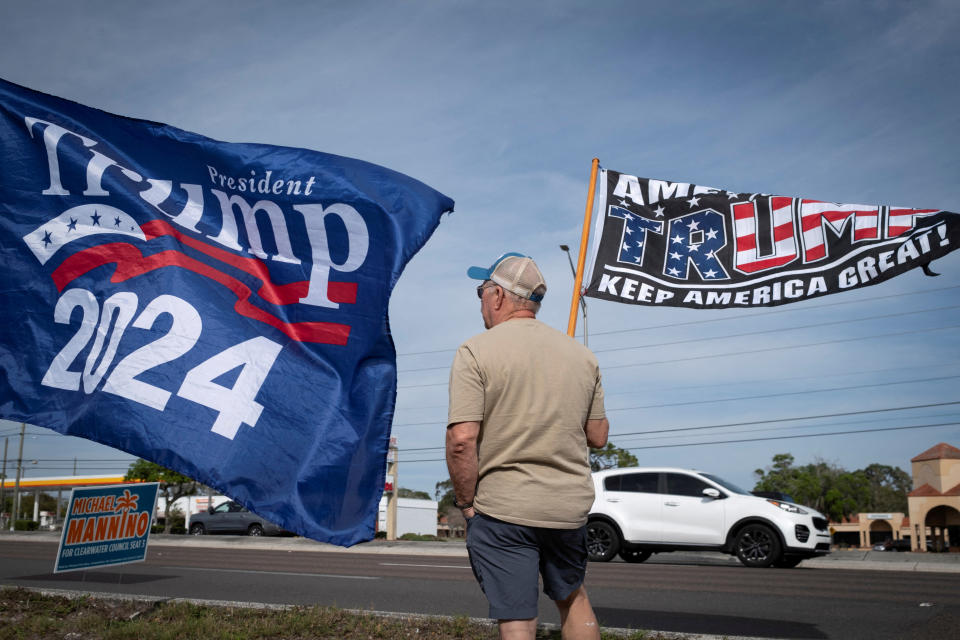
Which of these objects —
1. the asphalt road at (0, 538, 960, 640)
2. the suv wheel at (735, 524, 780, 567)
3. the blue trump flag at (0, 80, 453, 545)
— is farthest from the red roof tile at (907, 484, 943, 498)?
the blue trump flag at (0, 80, 453, 545)

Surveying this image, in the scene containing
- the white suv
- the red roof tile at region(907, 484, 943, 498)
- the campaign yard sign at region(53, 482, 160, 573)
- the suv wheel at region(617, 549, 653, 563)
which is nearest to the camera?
the campaign yard sign at region(53, 482, 160, 573)

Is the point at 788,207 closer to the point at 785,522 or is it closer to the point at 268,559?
the point at 785,522

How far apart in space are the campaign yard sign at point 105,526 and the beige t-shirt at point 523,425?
495cm

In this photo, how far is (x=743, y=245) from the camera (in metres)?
8.32

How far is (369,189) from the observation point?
4934mm

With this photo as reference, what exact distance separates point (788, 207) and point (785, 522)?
8467 millimetres

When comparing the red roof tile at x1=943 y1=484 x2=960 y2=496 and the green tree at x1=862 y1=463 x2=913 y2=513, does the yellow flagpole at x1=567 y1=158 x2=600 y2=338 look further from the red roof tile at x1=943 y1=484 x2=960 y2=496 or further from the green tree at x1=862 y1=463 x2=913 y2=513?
the green tree at x1=862 y1=463 x2=913 y2=513

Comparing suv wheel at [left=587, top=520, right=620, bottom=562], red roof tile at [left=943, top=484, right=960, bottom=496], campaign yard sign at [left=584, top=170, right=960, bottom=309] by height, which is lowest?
suv wheel at [left=587, top=520, right=620, bottom=562]

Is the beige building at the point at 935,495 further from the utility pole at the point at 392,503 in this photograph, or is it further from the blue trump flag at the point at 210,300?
the blue trump flag at the point at 210,300

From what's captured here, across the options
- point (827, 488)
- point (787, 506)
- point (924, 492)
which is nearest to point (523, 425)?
point (787, 506)

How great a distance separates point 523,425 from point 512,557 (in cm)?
48

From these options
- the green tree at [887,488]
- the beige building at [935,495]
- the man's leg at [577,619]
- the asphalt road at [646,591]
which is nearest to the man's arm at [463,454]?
the man's leg at [577,619]

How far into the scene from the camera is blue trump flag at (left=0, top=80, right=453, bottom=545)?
439cm

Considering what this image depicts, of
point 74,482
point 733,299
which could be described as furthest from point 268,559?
point 74,482
